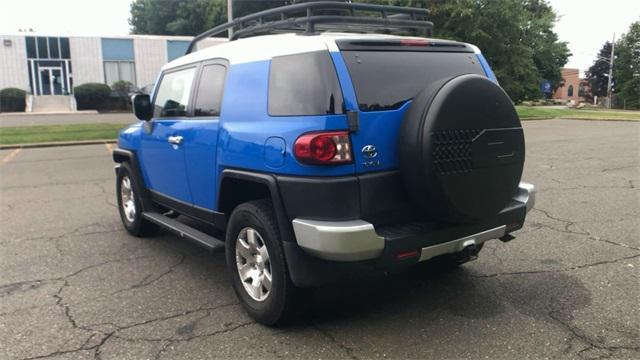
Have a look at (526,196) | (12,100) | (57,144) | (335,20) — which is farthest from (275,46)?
(12,100)

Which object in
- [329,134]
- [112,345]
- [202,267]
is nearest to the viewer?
[329,134]

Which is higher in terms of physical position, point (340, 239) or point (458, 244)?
point (340, 239)

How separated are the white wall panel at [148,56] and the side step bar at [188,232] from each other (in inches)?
1527

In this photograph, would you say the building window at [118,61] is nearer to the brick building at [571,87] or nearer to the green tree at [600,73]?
the green tree at [600,73]

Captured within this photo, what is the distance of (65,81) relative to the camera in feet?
134

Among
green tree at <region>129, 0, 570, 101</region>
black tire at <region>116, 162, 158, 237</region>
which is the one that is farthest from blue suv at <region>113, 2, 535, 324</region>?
green tree at <region>129, 0, 570, 101</region>

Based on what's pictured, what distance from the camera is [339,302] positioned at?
12.8ft

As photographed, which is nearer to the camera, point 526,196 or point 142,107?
point 526,196

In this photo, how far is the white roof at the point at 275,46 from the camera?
3.30 metres

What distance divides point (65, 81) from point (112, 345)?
1676 inches

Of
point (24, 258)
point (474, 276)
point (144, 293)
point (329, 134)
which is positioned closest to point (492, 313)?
point (474, 276)

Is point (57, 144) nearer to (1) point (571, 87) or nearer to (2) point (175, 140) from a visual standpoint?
(2) point (175, 140)

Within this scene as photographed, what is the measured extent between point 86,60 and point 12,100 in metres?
6.65

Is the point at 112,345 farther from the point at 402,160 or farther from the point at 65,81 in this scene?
the point at 65,81
